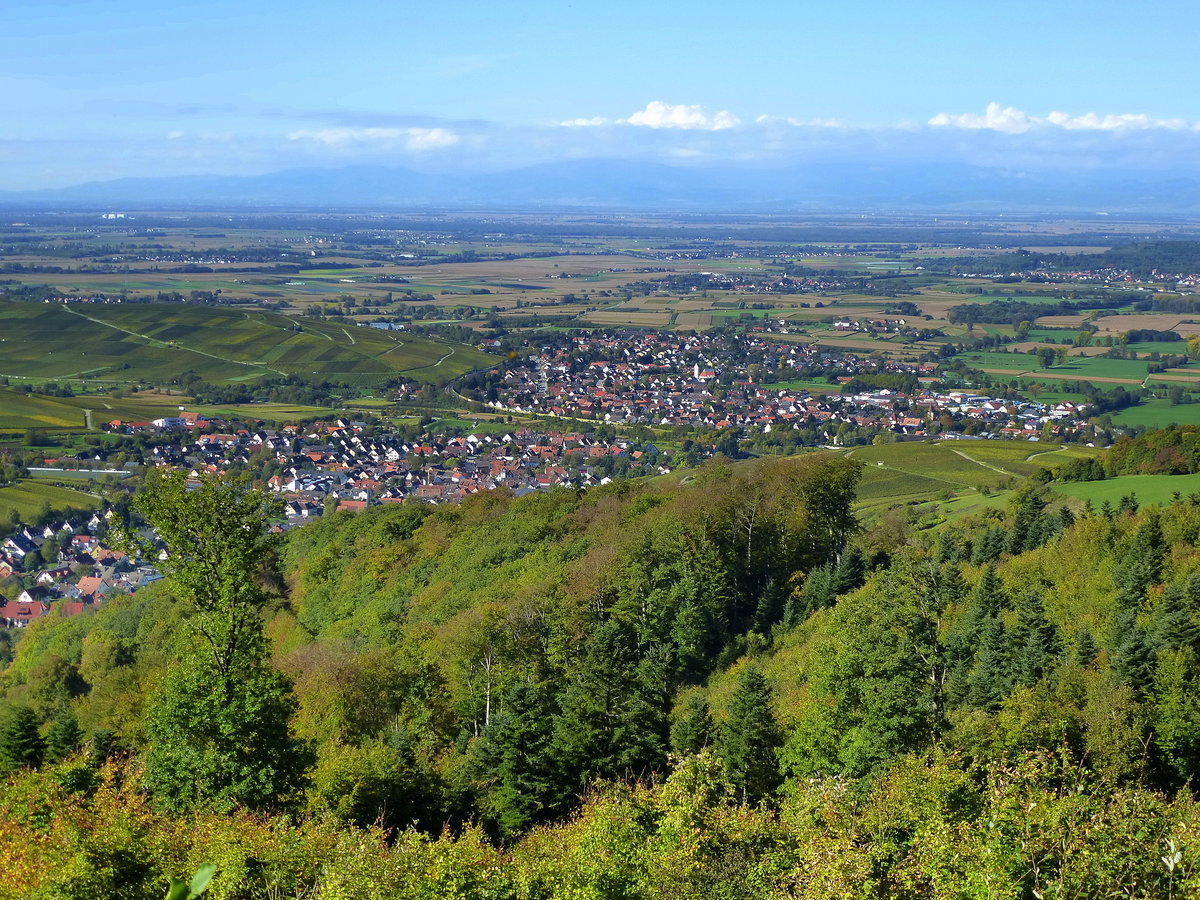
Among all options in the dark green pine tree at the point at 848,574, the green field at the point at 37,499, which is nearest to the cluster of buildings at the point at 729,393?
the green field at the point at 37,499

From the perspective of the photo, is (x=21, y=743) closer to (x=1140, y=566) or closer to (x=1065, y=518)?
(x=1140, y=566)

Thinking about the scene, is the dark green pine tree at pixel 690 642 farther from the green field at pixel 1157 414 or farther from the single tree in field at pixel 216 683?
the green field at pixel 1157 414

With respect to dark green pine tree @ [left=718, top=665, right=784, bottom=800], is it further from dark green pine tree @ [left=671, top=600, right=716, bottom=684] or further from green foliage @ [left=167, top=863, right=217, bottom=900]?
green foliage @ [left=167, top=863, right=217, bottom=900]

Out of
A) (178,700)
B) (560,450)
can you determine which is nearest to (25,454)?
(560,450)

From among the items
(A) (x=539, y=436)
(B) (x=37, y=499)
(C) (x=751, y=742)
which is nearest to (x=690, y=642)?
(C) (x=751, y=742)

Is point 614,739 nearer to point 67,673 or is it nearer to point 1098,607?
point 1098,607

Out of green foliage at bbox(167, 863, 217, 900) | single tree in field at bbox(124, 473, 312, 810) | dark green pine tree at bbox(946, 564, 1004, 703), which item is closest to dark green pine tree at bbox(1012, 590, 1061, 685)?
dark green pine tree at bbox(946, 564, 1004, 703)
